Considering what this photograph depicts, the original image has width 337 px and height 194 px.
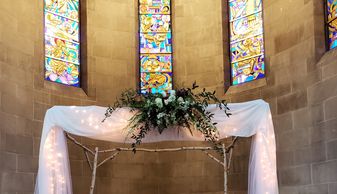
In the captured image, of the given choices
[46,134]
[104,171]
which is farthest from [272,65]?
[46,134]

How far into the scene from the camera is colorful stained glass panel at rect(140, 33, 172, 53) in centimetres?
1027

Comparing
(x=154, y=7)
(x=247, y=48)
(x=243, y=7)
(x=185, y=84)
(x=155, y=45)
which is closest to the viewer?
(x=247, y=48)

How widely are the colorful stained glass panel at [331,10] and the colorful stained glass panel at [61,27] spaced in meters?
3.71

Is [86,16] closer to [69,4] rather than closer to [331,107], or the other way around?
[69,4]

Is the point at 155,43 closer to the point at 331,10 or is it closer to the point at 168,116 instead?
the point at 331,10

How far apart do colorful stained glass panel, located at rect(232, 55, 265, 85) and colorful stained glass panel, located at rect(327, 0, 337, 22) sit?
1325 mm

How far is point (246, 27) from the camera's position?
9750 millimetres

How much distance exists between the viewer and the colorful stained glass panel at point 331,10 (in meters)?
8.28

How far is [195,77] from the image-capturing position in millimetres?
9938

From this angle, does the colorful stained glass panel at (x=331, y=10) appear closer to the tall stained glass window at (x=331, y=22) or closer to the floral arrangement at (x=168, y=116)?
the tall stained glass window at (x=331, y=22)

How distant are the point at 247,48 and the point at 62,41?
2.72 m

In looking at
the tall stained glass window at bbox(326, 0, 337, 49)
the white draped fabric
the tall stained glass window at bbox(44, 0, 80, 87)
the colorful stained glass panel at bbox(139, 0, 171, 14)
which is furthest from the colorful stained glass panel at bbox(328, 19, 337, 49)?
the tall stained glass window at bbox(44, 0, 80, 87)

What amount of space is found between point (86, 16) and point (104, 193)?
8.70 feet

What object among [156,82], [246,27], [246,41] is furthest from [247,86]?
[156,82]
